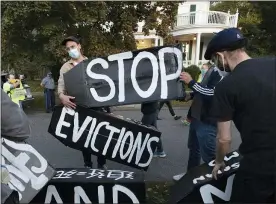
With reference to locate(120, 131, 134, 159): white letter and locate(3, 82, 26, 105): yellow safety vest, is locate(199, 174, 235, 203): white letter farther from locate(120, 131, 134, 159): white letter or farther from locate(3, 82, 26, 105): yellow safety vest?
locate(3, 82, 26, 105): yellow safety vest

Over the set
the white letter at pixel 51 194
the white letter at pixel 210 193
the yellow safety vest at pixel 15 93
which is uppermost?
the white letter at pixel 210 193

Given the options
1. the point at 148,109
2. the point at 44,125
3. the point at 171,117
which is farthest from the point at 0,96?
the point at 171,117

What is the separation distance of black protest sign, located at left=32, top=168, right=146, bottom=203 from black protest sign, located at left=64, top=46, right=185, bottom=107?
82cm

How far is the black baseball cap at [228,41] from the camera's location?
2.09 metres

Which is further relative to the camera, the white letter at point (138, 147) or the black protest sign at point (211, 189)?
the white letter at point (138, 147)

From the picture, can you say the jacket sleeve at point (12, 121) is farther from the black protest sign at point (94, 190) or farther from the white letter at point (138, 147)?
the white letter at point (138, 147)

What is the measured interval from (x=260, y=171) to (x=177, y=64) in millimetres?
1518

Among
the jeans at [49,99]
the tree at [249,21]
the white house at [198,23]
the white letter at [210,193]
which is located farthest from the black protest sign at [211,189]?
the white house at [198,23]

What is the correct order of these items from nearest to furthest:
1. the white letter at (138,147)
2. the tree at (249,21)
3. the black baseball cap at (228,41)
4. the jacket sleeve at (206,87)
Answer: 1. the black baseball cap at (228,41)
2. the jacket sleeve at (206,87)
3. the white letter at (138,147)
4. the tree at (249,21)

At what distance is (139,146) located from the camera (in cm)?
345

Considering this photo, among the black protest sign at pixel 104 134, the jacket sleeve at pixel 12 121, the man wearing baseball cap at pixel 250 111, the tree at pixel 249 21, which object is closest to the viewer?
the jacket sleeve at pixel 12 121

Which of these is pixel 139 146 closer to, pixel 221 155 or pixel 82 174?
pixel 82 174

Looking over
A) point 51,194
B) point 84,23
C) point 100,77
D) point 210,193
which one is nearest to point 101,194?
point 51,194

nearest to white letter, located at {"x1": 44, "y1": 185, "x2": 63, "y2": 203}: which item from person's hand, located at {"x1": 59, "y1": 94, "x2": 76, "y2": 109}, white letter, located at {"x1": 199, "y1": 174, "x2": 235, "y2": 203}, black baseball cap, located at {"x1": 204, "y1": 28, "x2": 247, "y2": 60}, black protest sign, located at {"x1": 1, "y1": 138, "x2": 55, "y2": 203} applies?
black protest sign, located at {"x1": 1, "y1": 138, "x2": 55, "y2": 203}
